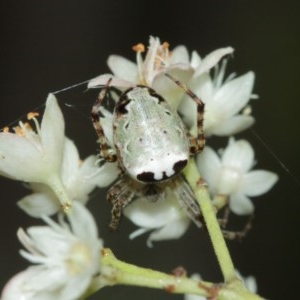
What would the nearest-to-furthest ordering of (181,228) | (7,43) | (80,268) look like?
(80,268)
(181,228)
(7,43)

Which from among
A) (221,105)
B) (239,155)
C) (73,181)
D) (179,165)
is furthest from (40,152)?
(239,155)

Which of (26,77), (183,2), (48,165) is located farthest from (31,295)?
(183,2)

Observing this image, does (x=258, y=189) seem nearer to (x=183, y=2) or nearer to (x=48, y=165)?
(x=48, y=165)

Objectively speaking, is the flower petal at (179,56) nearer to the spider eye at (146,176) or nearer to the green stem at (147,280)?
the spider eye at (146,176)

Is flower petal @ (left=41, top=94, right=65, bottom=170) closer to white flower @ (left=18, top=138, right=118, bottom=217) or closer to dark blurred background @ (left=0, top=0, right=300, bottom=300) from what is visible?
white flower @ (left=18, top=138, right=118, bottom=217)

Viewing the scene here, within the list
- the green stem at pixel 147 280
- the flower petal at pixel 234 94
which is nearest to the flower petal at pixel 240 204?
the flower petal at pixel 234 94

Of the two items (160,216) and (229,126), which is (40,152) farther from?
(229,126)
